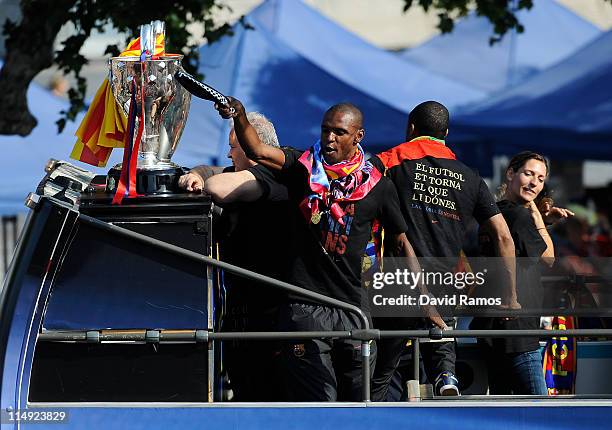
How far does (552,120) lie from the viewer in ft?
33.7

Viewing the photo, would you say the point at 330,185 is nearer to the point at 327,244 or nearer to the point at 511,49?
the point at 327,244

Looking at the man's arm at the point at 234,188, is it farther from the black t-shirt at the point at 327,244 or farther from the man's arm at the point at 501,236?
the man's arm at the point at 501,236

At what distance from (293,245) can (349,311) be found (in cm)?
39

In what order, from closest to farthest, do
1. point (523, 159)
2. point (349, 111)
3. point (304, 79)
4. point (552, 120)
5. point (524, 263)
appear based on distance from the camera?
point (349, 111) < point (524, 263) < point (523, 159) < point (552, 120) < point (304, 79)

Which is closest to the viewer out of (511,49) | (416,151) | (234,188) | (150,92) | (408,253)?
(234,188)

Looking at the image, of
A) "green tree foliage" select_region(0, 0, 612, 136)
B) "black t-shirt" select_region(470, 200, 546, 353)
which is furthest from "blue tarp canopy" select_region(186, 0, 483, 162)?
"black t-shirt" select_region(470, 200, 546, 353)

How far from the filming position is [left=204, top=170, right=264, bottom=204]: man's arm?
3.78 meters

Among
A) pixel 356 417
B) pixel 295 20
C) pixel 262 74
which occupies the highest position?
pixel 295 20

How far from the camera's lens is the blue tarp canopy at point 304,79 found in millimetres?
9938

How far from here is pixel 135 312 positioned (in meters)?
3.64

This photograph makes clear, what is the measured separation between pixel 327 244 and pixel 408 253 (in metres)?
0.41

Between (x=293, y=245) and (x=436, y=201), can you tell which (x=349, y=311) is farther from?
(x=436, y=201)

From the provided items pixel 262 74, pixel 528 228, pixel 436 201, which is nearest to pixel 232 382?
pixel 436 201

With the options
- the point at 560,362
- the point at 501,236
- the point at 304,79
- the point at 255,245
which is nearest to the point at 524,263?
the point at 501,236
